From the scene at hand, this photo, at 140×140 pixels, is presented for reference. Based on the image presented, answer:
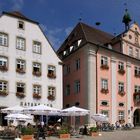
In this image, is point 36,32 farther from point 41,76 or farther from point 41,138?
point 41,138

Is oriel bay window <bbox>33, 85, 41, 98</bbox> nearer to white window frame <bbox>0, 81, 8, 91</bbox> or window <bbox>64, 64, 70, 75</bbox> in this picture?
white window frame <bbox>0, 81, 8, 91</bbox>

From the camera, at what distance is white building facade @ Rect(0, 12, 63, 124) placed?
4194 centimetres

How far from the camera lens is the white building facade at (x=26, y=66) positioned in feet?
138

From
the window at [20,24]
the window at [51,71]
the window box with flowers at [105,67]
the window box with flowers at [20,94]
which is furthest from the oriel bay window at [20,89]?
the window box with flowers at [105,67]

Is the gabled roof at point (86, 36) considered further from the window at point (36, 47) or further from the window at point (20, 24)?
the window at point (20, 24)

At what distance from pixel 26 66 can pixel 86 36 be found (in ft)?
38.4

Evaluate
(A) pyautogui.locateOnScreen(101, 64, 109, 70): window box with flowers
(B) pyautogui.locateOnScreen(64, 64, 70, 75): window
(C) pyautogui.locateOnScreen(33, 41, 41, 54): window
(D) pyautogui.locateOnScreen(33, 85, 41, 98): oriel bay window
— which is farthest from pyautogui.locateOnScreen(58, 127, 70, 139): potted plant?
(B) pyautogui.locateOnScreen(64, 64, 70, 75): window

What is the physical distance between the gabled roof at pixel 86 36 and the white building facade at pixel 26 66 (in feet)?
22.9

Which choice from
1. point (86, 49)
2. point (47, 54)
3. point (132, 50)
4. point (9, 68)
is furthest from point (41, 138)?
point (132, 50)

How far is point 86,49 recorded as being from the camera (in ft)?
163

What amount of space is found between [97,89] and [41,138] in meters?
21.4

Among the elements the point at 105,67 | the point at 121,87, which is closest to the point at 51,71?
the point at 105,67

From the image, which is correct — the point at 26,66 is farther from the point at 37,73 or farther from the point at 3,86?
the point at 3,86

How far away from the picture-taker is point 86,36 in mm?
51875
